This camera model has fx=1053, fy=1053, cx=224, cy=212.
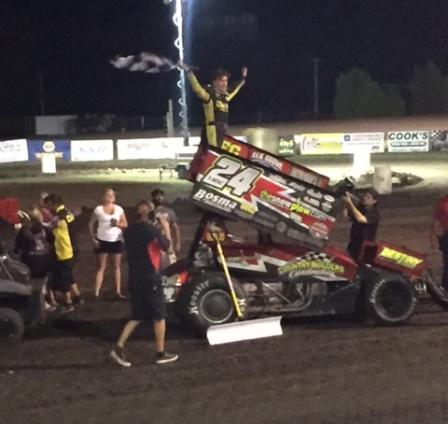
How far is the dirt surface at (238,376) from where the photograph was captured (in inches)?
312

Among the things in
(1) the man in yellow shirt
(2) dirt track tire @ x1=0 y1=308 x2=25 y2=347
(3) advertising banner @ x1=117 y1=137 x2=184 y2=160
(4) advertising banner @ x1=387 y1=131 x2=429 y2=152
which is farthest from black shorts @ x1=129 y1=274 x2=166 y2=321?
(4) advertising banner @ x1=387 y1=131 x2=429 y2=152

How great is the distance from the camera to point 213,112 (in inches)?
465

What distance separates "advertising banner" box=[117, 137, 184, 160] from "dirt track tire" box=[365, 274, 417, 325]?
3439 centimetres

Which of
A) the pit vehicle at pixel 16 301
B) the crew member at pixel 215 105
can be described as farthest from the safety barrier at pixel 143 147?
the pit vehicle at pixel 16 301

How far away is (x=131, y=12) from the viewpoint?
10406cm

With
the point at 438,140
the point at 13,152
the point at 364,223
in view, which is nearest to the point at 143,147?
the point at 13,152

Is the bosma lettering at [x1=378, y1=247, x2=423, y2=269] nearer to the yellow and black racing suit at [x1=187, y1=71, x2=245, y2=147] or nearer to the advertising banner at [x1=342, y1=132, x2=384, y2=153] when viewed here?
the yellow and black racing suit at [x1=187, y1=71, x2=245, y2=147]

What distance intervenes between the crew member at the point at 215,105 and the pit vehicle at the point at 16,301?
2.49m

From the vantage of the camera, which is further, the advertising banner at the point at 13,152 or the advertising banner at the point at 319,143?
the advertising banner at the point at 319,143

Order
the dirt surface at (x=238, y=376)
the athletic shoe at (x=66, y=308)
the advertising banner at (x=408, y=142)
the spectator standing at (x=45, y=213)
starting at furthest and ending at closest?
1. the advertising banner at (x=408, y=142)
2. the spectator standing at (x=45, y=213)
3. the athletic shoe at (x=66, y=308)
4. the dirt surface at (x=238, y=376)

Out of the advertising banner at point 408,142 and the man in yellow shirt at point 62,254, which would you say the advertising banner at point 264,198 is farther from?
the advertising banner at point 408,142

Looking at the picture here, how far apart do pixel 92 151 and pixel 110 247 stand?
34.5 meters

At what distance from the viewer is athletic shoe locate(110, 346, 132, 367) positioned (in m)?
9.56

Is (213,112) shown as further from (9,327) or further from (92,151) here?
(92,151)
